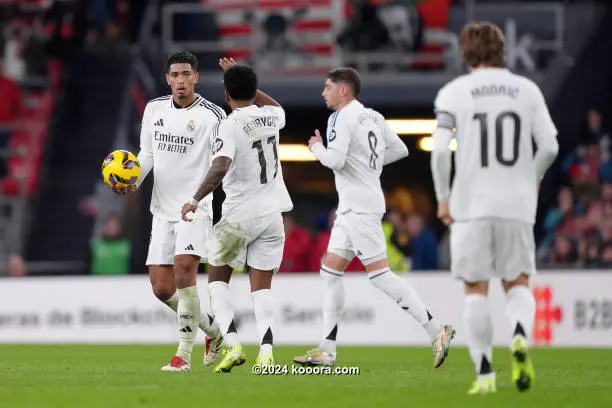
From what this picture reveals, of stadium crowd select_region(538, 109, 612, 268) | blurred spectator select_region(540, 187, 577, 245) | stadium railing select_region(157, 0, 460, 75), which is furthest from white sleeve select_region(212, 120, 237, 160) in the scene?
stadium railing select_region(157, 0, 460, 75)

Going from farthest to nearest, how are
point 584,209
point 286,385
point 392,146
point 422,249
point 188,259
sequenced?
point 584,209
point 422,249
point 392,146
point 188,259
point 286,385

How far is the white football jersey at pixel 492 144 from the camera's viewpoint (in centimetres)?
956

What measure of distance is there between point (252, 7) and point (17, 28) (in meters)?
5.99

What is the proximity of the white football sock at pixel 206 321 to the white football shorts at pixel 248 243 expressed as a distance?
62 centimetres

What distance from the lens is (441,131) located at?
9547mm

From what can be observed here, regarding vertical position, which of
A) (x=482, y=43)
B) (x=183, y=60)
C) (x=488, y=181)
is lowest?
(x=488, y=181)

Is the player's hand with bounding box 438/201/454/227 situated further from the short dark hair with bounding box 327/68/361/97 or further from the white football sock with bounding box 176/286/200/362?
the short dark hair with bounding box 327/68/361/97

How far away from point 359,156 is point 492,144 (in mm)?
3432

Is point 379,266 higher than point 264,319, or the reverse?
point 379,266

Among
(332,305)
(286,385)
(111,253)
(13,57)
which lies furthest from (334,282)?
(13,57)

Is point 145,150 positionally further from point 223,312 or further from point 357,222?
point 357,222

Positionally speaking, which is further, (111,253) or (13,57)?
(13,57)

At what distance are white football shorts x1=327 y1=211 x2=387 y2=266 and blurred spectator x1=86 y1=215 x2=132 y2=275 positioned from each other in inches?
387

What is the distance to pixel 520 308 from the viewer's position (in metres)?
9.70
